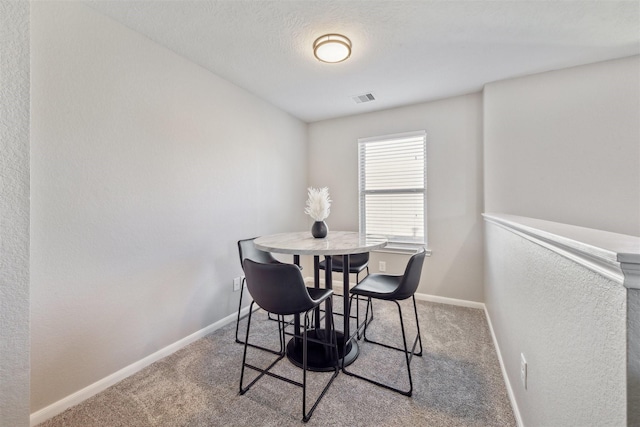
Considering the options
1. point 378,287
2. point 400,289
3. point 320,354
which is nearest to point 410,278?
point 400,289

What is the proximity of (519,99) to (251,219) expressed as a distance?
306cm

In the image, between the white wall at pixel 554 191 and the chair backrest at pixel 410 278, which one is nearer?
the white wall at pixel 554 191

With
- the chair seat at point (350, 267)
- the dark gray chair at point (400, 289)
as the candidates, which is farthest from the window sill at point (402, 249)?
the dark gray chair at point (400, 289)

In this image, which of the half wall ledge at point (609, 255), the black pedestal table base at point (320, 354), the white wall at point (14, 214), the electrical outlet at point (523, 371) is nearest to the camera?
the half wall ledge at point (609, 255)

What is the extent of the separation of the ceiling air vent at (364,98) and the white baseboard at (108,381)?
2894 mm

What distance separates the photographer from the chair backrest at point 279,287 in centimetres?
146

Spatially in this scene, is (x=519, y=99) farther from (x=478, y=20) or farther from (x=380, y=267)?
(x=380, y=267)

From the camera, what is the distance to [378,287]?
6.28ft

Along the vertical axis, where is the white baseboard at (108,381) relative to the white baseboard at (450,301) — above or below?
below

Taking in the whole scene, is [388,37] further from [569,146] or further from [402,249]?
[402,249]

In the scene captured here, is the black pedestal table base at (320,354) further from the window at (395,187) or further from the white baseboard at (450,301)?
the window at (395,187)

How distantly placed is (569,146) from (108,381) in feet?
13.7

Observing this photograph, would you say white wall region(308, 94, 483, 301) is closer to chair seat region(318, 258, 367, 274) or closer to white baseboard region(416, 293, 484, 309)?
white baseboard region(416, 293, 484, 309)

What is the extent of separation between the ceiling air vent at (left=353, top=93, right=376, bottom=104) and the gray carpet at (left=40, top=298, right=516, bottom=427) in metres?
2.59
